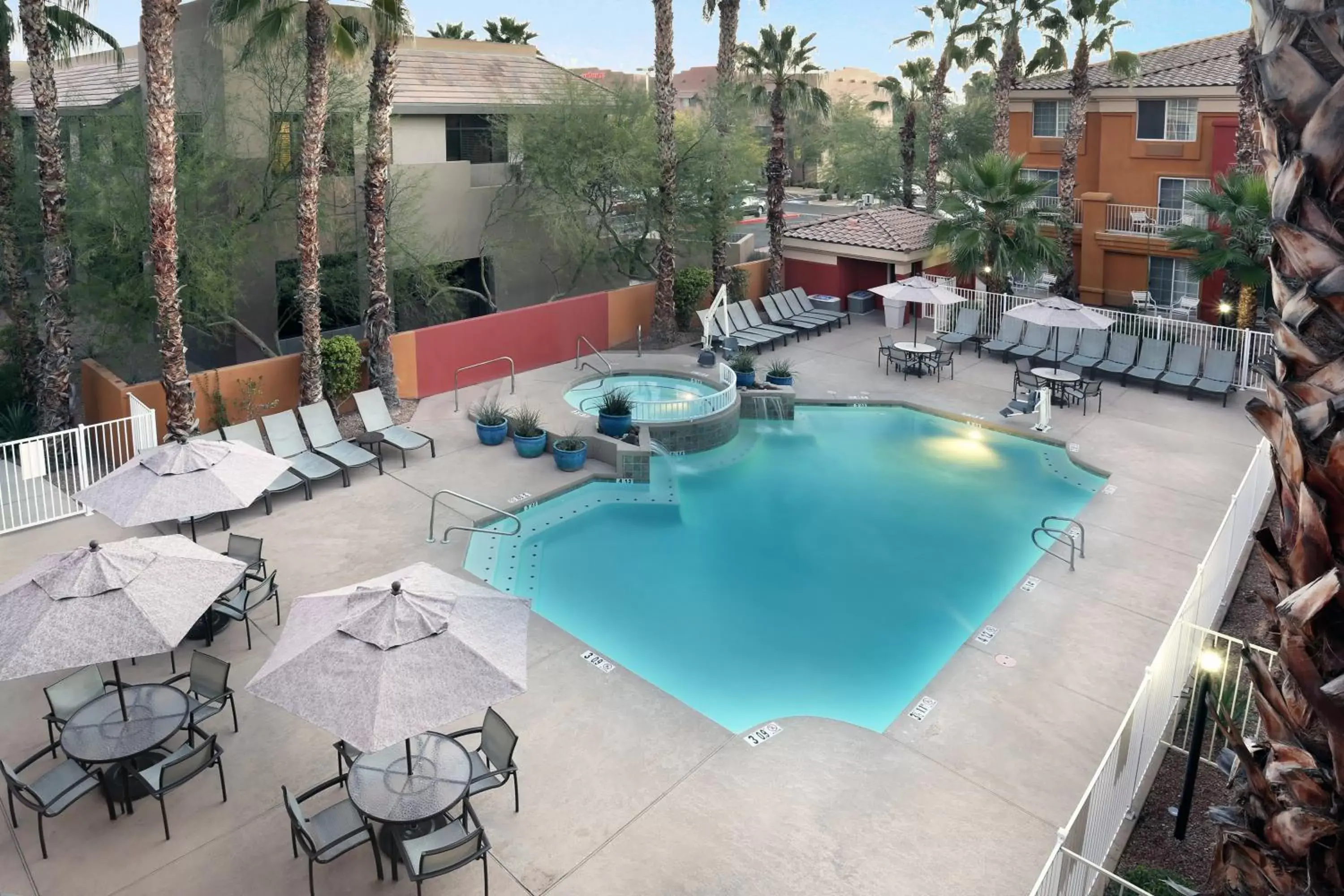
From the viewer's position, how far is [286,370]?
695 inches

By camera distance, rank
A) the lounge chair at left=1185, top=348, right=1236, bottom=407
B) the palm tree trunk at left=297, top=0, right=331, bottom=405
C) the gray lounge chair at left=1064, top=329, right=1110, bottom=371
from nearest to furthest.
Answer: the palm tree trunk at left=297, top=0, right=331, bottom=405, the lounge chair at left=1185, top=348, right=1236, bottom=407, the gray lounge chair at left=1064, top=329, right=1110, bottom=371

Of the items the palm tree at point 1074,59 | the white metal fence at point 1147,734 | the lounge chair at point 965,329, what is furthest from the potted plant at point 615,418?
the palm tree at point 1074,59

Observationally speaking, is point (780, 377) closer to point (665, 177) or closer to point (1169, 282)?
point (665, 177)

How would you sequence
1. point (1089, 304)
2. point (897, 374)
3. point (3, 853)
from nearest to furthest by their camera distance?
point (3, 853)
point (897, 374)
point (1089, 304)

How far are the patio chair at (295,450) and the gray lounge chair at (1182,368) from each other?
16066 millimetres

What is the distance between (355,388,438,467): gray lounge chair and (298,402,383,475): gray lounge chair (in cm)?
40

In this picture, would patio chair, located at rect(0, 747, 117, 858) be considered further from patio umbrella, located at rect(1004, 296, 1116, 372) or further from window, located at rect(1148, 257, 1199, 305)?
window, located at rect(1148, 257, 1199, 305)

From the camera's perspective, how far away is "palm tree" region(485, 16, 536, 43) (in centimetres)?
3241

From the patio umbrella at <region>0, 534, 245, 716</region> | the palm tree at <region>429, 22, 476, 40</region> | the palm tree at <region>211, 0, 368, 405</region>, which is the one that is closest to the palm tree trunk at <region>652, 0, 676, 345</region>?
Result: the palm tree at <region>211, 0, 368, 405</region>

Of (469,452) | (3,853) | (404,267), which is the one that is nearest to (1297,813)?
(3,853)

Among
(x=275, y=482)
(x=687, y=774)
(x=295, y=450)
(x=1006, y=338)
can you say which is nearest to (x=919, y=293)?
(x=1006, y=338)

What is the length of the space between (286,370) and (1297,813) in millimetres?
17184

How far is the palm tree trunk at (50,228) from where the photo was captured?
569 inches

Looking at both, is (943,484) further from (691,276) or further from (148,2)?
(148,2)
